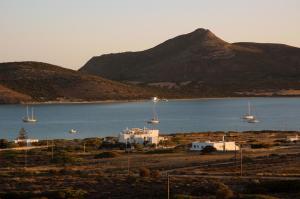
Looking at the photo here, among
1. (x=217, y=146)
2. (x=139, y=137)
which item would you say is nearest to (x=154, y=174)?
(x=217, y=146)

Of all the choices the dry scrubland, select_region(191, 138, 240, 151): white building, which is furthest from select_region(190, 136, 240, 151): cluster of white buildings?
the dry scrubland

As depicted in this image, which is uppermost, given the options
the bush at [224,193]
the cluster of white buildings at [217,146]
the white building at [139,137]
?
the white building at [139,137]

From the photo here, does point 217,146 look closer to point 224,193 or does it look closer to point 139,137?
point 139,137

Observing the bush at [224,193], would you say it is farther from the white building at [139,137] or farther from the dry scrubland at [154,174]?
the white building at [139,137]

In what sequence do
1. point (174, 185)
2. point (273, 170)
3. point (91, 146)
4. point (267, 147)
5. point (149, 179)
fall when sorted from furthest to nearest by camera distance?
point (91, 146), point (267, 147), point (273, 170), point (149, 179), point (174, 185)

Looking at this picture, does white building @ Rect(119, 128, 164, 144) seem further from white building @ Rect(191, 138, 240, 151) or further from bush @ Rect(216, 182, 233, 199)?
bush @ Rect(216, 182, 233, 199)

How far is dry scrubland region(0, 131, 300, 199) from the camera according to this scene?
37831 millimetres

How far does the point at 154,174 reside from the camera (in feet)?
148

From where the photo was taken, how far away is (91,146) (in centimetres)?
8075

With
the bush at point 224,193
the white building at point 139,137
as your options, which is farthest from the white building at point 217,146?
the bush at point 224,193

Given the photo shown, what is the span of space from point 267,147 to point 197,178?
1077 inches

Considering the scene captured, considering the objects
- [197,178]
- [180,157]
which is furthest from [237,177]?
[180,157]

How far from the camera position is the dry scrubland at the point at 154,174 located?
3783 cm

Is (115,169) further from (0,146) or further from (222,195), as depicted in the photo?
(0,146)
